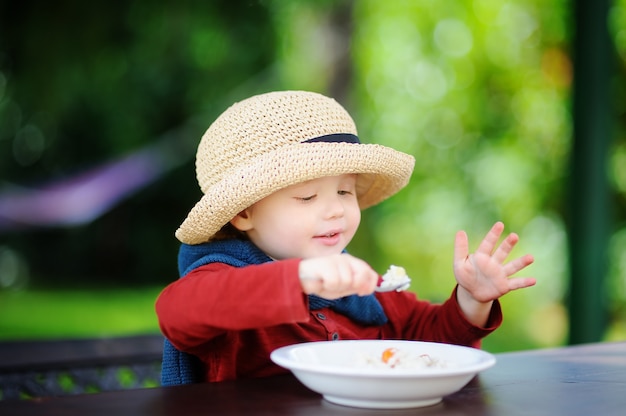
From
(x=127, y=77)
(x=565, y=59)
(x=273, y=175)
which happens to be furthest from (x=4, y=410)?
(x=565, y=59)

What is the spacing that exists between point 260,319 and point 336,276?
16 centimetres

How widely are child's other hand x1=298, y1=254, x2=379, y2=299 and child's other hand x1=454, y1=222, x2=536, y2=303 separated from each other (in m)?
0.43

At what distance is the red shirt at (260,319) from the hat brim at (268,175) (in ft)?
0.33

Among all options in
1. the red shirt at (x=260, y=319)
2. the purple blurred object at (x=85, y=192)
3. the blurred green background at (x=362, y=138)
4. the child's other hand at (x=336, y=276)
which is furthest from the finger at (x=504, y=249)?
the purple blurred object at (x=85, y=192)

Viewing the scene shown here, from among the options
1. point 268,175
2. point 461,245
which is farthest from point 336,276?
point 461,245

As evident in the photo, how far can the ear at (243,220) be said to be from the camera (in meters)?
1.66

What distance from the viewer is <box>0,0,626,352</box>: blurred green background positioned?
6.54 metres

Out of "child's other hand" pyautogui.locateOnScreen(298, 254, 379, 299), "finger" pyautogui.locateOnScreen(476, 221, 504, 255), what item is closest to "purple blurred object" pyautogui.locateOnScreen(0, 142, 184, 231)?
"finger" pyautogui.locateOnScreen(476, 221, 504, 255)

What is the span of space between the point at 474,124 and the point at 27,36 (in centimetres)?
498

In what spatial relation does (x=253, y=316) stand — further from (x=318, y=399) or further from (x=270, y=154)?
(x=270, y=154)

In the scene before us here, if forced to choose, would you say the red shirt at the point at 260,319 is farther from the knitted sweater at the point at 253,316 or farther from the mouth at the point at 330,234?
the mouth at the point at 330,234

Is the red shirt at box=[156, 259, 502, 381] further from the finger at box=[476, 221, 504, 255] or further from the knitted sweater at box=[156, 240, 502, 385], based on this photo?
the finger at box=[476, 221, 504, 255]

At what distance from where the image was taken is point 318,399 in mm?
1241

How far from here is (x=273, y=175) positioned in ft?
4.98
